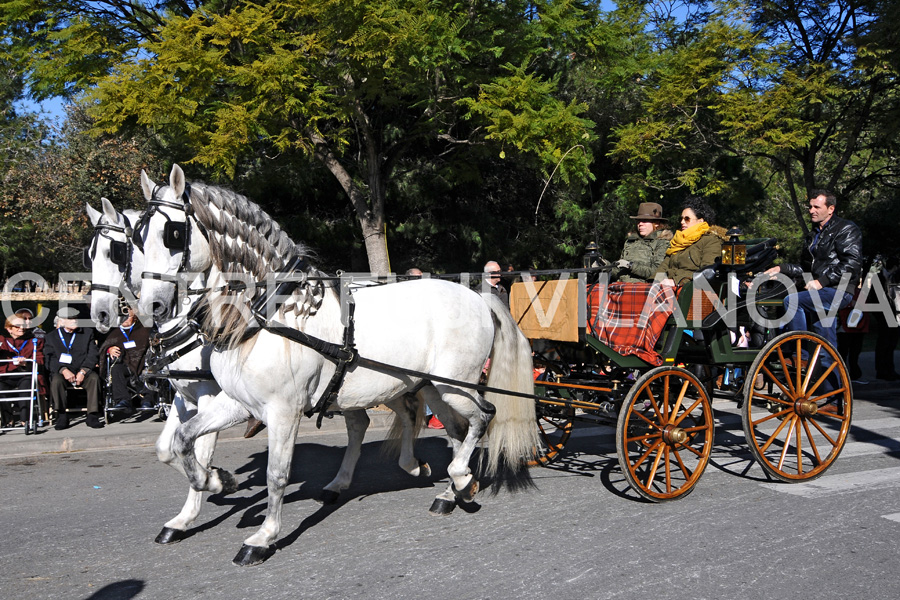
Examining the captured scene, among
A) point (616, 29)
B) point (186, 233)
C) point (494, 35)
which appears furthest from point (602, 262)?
point (616, 29)

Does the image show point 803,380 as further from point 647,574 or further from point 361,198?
point 361,198

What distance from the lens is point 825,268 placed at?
21.2ft

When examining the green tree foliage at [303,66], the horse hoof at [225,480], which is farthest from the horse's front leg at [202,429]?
the green tree foliage at [303,66]

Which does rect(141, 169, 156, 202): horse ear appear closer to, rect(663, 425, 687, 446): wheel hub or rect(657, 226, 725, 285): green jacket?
rect(663, 425, 687, 446): wheel hub

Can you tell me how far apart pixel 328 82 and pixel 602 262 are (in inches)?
256

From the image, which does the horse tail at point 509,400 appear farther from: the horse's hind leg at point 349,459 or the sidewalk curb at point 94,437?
the sidewalk curb at point 94,437

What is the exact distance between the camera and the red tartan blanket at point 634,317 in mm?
5609

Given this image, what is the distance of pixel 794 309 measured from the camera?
20.8 feet

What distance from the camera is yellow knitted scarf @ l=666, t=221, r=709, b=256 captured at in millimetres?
6176

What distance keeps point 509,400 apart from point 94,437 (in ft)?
17.1

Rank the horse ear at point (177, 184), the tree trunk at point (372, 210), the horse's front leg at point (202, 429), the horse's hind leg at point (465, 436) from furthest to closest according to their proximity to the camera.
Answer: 1. the tree trunk at point (372, 210)
2. the horse's hind leg at point (465, 436)
3. the horse's front leg at point (202, 429)
4. the horse ear at point (177, 184)

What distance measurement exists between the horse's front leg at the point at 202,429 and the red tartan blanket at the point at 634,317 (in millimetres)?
2654

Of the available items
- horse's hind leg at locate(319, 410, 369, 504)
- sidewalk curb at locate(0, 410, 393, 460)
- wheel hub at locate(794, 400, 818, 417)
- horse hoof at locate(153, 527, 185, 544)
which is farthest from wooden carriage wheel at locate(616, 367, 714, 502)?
sidewalk curb at locate(0, 410, 393, 460)

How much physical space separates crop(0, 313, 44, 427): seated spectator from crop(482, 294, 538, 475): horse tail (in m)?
6.40
